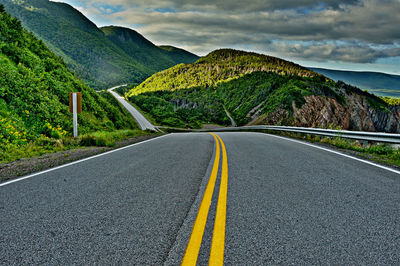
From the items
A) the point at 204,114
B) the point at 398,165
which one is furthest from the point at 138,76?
the point at 398,165

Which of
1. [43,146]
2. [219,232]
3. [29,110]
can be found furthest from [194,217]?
[29,110]

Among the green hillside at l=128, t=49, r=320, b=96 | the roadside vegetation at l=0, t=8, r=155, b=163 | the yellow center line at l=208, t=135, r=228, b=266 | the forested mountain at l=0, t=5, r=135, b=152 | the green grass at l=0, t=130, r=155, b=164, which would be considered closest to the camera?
the yellow center line at l=208, t=135, r=228, b=266

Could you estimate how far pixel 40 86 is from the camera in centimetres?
1462

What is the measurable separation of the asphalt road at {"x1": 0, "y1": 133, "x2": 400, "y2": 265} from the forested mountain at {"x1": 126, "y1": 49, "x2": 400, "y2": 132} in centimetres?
3350

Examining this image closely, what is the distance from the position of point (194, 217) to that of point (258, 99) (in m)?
78.3

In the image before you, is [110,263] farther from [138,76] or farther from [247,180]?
[138,76]

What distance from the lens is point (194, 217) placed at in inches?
129

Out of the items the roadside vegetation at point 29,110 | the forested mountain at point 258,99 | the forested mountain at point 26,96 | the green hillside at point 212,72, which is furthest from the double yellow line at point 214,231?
the green hillside at point 212,72

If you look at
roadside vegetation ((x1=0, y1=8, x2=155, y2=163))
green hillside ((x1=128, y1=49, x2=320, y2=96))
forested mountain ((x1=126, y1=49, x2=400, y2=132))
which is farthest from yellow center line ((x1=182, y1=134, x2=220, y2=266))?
green hillside ((x1=128, y1=49, x2=320, y2=96))

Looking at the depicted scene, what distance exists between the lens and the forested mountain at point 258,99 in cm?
5597

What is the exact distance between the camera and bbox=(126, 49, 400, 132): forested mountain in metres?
56.0

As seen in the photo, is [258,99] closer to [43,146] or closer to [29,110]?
[29,110]

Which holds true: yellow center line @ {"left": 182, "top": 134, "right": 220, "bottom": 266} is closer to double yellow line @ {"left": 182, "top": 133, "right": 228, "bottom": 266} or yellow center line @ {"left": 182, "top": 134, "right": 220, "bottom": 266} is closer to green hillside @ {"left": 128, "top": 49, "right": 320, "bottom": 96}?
double yellow line @ {"left": 182, "top": 133, "right": 228, "bottom": 266}

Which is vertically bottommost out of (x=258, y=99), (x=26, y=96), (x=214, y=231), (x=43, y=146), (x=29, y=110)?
(x=214, y=231)
